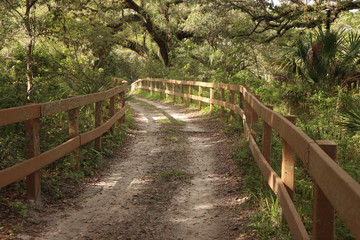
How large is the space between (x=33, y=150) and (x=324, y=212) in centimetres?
360

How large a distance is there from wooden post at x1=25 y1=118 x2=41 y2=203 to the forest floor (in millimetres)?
217

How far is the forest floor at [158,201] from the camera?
4.74 metres

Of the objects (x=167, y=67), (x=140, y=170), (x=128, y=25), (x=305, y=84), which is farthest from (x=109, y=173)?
(x=167, y=67)

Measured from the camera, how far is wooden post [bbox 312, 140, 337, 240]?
2.79 meters

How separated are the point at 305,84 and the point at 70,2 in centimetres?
743

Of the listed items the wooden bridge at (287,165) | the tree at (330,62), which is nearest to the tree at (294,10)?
the tree at (330,62)

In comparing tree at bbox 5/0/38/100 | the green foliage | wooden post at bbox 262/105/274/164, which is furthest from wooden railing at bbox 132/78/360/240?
tree at bbox 5/0/38/100

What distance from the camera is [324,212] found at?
2.80m

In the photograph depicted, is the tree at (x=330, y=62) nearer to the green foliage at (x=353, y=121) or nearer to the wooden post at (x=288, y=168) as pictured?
the green foliage at (x=353, y=121)

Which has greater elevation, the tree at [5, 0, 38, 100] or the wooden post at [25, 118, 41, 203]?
the tree at [5, 0, 38, 100]

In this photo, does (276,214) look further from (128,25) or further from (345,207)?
(128,25)

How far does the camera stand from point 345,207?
200cm

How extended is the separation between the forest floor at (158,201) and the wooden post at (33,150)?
217 mm

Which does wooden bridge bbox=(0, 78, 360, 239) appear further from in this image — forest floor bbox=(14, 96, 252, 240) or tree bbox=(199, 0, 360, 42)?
tree bbox=(199, 0, 360, 42)
